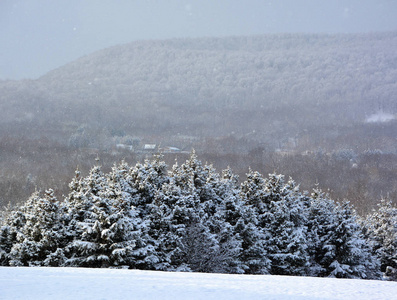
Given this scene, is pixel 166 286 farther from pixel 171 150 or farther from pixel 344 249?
pixel 171 150

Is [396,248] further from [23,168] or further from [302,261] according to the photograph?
[23,168]

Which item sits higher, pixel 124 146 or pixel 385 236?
pixel 124 146

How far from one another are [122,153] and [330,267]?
451 ft

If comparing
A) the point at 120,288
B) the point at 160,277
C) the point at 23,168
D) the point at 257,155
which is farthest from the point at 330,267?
the point at 257,155

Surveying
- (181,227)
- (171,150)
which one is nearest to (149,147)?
(171,150)

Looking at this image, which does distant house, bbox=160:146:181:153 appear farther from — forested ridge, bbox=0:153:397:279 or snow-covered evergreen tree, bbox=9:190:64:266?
snow-covered evergreen tree, bbox=9:190:64:266

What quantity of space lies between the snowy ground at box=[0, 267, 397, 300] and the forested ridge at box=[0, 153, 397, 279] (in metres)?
7.36

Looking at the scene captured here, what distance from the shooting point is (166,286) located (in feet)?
42.2

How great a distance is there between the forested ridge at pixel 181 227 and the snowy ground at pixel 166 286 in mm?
7357

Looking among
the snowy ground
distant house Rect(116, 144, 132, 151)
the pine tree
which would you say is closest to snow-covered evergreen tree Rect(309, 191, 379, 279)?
the pine tree

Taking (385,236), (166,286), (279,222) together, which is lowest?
(385,236)

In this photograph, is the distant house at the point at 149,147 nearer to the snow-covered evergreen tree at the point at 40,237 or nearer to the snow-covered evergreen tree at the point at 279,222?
the snow-covered evergreen tree at the point at 279,222

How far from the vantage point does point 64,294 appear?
11.4 m

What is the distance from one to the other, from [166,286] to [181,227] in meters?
12.3
